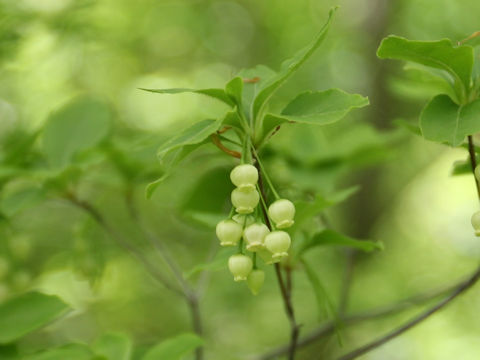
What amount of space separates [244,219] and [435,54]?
0.61m

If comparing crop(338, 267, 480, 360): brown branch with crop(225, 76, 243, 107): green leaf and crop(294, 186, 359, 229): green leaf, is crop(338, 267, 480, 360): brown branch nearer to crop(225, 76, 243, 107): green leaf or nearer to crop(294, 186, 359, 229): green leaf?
crop(294, 186, 359, 229): green leaf

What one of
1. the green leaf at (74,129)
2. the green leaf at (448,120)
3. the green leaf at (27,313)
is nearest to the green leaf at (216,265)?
the green leaf at (27,313)

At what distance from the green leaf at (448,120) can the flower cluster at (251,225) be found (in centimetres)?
39

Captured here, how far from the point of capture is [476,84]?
143cm

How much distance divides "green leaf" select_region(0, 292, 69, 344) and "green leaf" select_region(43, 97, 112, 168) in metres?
0.67

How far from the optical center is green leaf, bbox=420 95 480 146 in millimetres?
1280

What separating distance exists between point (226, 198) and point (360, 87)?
358 cm

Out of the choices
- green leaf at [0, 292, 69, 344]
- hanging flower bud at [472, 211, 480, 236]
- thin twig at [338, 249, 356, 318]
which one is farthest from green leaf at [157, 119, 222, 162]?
thin twig at [338, 249, 356, 318]

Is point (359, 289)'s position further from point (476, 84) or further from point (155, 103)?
point (476, 84)

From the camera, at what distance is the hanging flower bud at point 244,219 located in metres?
1.36

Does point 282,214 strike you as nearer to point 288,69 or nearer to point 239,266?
point 239,266

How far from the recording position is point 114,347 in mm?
1836

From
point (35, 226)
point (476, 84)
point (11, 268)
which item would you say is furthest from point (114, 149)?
point (35, 226)

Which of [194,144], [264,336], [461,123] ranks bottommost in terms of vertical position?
[264,336]
